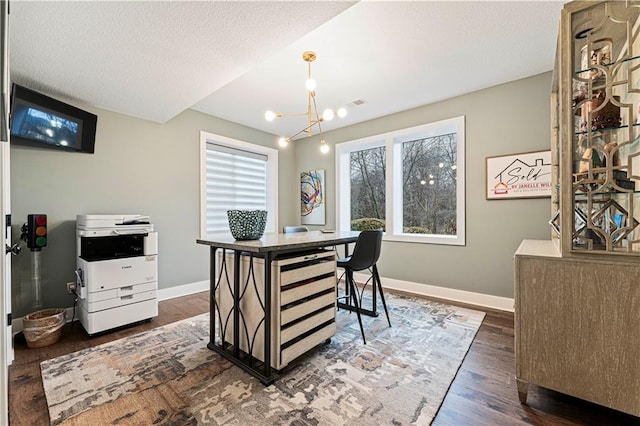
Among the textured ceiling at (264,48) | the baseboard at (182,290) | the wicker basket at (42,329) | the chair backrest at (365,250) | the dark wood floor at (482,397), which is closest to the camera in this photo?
the dark wood floor at (482,397)

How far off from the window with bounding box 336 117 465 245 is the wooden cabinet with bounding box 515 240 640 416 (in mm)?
1858

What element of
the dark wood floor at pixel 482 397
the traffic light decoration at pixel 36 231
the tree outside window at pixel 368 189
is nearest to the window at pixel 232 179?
the tree outside window at pixel 368 189

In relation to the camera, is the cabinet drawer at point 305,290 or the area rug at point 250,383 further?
the cabinet drawer at point 305,290

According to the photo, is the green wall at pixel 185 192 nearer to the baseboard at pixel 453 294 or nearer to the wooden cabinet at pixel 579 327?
the baseboard at pixel 453 294

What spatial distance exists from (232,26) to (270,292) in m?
1.74

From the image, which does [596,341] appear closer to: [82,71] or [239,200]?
[82,71]

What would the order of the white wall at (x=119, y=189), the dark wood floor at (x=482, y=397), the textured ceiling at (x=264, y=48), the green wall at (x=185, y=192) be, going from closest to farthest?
the dark wood floor at (x=482, y=397), the textured ceiling at (x=264, y=48), the white wall at (x=119, y=189), the green wall at (x=185, y=192)

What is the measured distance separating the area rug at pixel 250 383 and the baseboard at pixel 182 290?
0.98 m

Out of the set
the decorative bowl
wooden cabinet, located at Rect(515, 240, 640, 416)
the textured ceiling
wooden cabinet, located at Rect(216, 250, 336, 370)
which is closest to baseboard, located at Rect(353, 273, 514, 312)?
wooden cabinet, located at Rect(515, 240, 640, 416)

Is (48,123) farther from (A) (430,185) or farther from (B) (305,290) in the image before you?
(A) (430,185)

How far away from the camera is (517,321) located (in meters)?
1.57

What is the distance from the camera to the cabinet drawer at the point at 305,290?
1.79 meters

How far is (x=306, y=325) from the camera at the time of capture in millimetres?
1944

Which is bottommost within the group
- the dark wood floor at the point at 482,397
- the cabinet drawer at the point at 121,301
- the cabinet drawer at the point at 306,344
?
the dark wood floor at the point at 482,397
